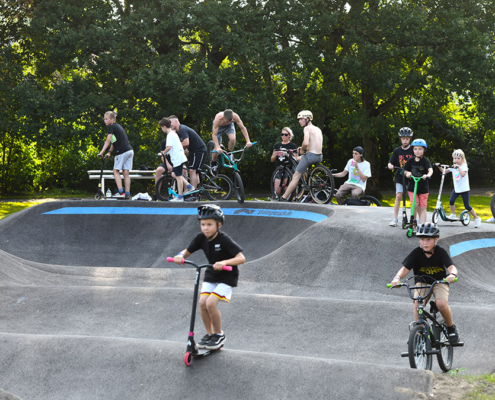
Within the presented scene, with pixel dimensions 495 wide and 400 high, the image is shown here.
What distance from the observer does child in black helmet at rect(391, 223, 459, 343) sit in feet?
18.0

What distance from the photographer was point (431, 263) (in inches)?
221

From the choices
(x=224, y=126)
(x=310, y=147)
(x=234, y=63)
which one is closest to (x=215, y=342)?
(x=310, y=147)

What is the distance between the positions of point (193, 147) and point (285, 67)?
31.0 feet

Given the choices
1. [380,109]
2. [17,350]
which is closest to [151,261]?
[17,350]

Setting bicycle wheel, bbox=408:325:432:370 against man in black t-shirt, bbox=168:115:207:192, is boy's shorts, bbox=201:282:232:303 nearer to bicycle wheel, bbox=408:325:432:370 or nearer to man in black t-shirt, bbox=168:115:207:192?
bicycle wheel, bbox=408:325:432:370

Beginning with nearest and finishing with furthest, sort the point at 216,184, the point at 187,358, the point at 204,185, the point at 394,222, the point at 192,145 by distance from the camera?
the point at 187,358 → the point at 394,222 → the point at 192,145 → the point at 204,185 → the point at 216,184

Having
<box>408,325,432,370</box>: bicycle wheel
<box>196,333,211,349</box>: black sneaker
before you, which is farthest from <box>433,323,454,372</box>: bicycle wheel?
<box>196,333,211,349</box>: black sneaker

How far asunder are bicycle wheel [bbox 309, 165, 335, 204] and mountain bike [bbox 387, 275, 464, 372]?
753 cm

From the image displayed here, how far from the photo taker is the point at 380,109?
24.0 m

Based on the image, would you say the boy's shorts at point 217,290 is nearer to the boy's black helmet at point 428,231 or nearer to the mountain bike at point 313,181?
the boy's black helmet at point 428,231

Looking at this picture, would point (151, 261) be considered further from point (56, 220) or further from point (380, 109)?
point (380, 109)

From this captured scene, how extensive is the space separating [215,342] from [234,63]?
18733 millimetres

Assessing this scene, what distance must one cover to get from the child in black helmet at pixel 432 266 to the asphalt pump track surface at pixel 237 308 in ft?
2.11

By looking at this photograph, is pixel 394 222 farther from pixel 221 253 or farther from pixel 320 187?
pixel 221 253
